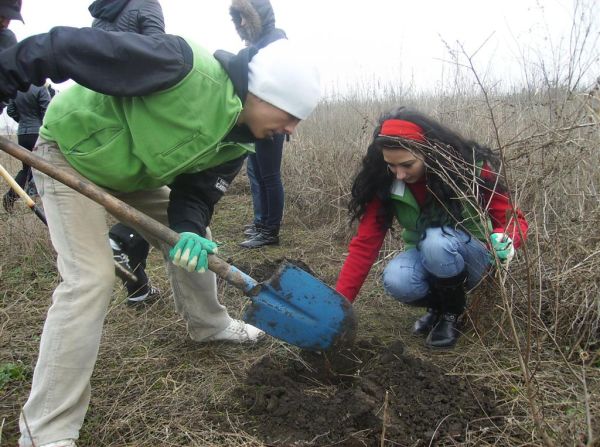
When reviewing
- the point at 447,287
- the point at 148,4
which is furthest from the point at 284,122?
the point at 148,4

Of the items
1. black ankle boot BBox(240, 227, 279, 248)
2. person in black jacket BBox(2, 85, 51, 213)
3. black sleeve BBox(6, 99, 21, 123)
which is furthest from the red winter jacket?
black sleeve BBox(6, 99, 21, 123)

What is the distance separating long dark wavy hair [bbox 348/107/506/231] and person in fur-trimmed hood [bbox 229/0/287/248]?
139 centimetres

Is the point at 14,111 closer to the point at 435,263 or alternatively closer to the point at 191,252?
the point at 191,252

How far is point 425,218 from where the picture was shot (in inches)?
98.6

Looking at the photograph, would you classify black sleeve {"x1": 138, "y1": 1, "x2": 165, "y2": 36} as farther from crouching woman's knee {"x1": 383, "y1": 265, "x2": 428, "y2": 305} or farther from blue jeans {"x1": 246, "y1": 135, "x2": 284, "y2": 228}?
crouching woman's knee {"x1": 383, "y1": 265, "x2": 428, "y2": 305}

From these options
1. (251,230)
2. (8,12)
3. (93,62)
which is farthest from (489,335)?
(8,12)

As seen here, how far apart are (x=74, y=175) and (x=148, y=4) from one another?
1.94 m

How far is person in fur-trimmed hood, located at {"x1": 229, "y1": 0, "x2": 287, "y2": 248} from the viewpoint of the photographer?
3.52 metres

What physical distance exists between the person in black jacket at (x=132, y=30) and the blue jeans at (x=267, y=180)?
1100mm


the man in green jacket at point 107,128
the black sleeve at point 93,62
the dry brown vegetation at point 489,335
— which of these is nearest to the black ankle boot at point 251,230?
the dry brown vegetation at point 489,335

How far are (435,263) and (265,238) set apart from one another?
201 centimetres

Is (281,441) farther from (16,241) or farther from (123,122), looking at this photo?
(16,241)

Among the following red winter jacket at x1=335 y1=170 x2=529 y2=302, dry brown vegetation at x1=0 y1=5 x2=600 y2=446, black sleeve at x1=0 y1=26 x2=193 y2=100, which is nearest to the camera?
black sleeve at x1=0 y1=26 x2=193 y2=100

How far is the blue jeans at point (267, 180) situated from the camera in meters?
3.86
